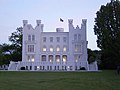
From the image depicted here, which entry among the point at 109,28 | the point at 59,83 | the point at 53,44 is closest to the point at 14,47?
the point at 53,44

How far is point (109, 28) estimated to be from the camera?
54594mm

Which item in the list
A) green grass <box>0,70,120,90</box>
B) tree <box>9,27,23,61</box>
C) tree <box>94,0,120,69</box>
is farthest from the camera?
tree <box>9,27,23,61</box>

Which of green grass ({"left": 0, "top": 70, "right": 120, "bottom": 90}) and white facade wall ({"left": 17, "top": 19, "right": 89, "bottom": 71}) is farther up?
white facade wall ({"left": 17, "top": 19, "right": 89, "bottom": 71})

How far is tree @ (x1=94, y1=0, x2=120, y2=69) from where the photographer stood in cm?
5221

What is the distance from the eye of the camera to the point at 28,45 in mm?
77938

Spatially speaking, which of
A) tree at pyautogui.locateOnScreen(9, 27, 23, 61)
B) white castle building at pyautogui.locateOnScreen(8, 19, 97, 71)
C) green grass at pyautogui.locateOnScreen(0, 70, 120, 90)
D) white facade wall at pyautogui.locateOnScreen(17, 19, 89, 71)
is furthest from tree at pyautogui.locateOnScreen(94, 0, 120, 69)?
tree at pyautogui.locateOnScreen(9, 27, 23, 61)

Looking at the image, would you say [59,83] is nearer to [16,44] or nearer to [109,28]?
[109,28]

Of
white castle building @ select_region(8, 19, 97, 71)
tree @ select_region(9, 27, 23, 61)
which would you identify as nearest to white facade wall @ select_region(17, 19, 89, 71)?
white castle building @ select_region(8, 19, 97, 71)

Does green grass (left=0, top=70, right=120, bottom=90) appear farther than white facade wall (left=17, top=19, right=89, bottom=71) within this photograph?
No

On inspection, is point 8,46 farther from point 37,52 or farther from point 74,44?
point 74,44

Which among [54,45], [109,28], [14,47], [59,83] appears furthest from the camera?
[14,47]

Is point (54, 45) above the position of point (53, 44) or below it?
below

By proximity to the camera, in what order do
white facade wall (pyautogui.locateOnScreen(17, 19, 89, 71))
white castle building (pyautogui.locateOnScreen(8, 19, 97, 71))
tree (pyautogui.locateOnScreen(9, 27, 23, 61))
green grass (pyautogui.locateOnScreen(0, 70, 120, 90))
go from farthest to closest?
tree (pyautogui.locateOnScreen(9, 27, 23, 61))
white castle building (pyautogui.locateOnScreen(8, 19, 97, 71))
white facade wall (pyautogui.locateOnScreen(17, 19, 89, 71))
green grass (pyautogui.locateOnScreen(0, 70, 120, 90))

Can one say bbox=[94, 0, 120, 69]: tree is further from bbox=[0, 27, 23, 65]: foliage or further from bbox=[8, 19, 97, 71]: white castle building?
bbox=[0, 27, 23, 65]: foliage
